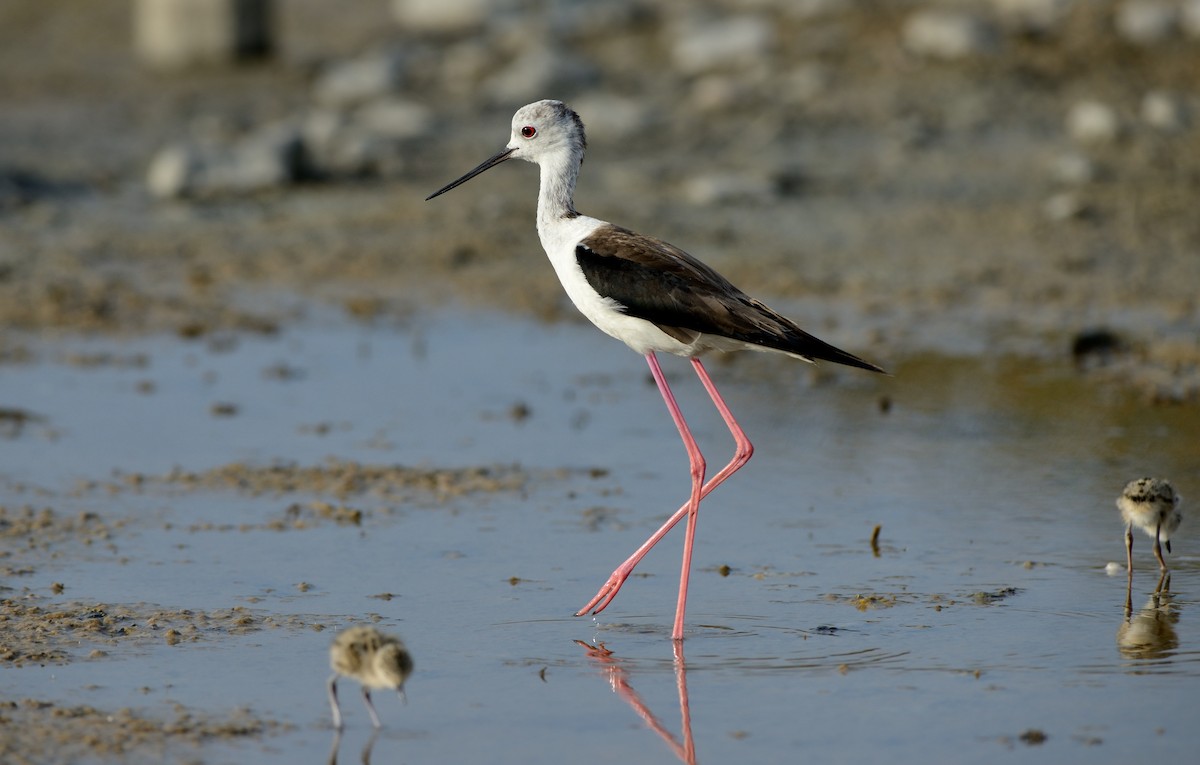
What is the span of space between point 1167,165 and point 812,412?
5.39 metres

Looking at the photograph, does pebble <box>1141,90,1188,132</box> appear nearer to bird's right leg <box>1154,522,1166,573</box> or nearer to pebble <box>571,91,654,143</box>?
pebble <box>571,91,654,143</box>

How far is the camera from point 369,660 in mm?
4078

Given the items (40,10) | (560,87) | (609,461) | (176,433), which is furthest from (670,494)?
(40,10)

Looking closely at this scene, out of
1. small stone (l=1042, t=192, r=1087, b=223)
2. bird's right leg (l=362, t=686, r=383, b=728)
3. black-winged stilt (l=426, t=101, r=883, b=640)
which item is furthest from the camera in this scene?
small stone (l=1042, t=192, r=1087, b=223)

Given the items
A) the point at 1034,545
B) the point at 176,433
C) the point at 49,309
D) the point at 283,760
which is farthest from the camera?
the point at 49,309

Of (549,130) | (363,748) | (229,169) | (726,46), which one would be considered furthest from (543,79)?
(363,748)

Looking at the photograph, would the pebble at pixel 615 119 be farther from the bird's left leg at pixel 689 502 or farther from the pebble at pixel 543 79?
the bird's left leg at pixel 689 502

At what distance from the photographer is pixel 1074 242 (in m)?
10.4

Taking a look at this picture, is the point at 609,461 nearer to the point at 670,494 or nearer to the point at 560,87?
the point at 670,494

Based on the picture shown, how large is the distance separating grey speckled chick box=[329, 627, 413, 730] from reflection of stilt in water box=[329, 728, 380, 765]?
0.04 metres

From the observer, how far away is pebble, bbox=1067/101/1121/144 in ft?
40.2

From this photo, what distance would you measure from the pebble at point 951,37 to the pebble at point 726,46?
119 centimetres

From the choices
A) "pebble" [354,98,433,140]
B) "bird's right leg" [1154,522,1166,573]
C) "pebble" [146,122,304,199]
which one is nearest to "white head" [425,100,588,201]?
"bird's right leg" [1154,522,1166,573]

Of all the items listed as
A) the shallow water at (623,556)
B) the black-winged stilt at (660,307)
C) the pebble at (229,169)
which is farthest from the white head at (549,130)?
the pebble at (229,169)
